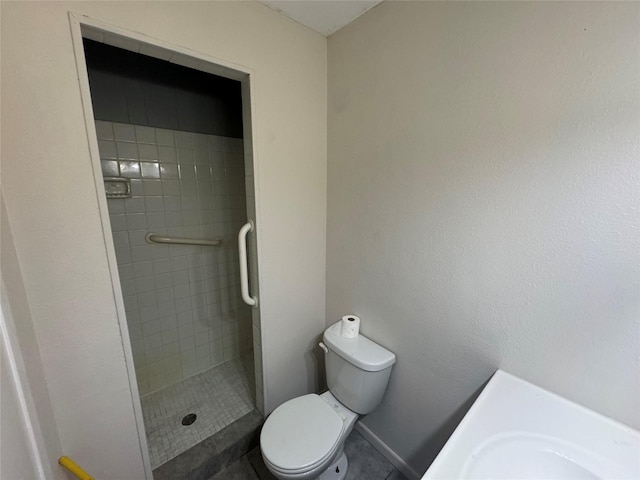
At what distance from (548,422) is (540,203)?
2.07 ft

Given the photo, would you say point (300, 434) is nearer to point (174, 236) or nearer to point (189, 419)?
point (189, 419)

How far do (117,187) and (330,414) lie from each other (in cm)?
167

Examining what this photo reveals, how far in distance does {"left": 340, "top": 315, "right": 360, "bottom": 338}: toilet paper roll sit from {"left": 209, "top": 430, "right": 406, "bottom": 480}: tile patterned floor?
0.67 m

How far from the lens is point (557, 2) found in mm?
726

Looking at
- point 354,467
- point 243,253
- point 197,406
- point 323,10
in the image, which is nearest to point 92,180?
point 243,253

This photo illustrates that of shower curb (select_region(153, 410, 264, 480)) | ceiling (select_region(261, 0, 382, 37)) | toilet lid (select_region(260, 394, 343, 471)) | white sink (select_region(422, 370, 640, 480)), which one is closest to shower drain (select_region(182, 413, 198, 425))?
shower curb (select_region(153, 410, 264, 480))

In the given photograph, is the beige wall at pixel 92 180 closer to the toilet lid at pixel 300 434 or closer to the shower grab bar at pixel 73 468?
the shower grab bar at pixel 73 468

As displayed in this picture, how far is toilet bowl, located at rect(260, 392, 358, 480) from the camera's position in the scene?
3.38 feet

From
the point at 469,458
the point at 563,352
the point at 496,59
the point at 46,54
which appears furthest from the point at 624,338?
the point at 46,54

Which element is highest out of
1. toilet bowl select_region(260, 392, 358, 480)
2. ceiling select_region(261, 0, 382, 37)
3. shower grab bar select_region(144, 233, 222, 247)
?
ceiling select_region(261, 0, 382, 37)

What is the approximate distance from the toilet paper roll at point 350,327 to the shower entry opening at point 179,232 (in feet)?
1.53

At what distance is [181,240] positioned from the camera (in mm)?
1727

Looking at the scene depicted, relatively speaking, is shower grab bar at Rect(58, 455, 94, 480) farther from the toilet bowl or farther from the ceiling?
the ceiling

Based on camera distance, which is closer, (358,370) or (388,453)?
(358,370)
